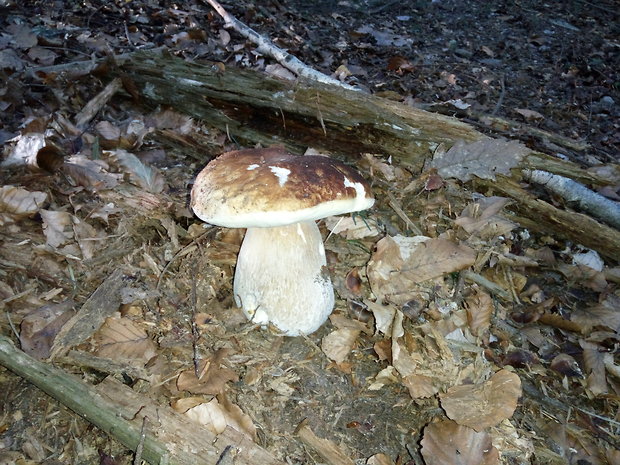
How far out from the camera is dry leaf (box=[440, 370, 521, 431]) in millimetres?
1978

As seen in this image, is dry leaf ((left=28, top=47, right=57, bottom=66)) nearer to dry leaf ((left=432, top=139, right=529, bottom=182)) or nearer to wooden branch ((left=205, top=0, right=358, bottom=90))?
wooden branch ((left=205, top=0, right=358, bottom=90))

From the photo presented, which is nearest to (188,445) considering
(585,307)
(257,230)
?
(257,230)

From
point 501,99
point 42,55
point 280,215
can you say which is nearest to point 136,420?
point 280,215

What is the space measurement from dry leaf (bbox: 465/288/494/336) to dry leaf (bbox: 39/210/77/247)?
89.1 inches

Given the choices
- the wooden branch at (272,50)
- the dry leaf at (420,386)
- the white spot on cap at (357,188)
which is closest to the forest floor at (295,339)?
the dry leaf at (420,386)

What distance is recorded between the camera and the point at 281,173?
190cm

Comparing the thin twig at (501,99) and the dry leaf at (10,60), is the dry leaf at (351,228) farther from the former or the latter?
the dry leaf at (10,60)

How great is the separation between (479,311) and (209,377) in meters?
1.48

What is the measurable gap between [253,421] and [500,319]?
1.52m

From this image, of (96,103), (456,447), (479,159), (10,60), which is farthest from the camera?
(10,60)

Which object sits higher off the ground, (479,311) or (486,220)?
(486,220)

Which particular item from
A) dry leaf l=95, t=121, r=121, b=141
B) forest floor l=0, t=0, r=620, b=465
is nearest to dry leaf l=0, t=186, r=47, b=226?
forest floor l=0, t=0, r=620, b=465

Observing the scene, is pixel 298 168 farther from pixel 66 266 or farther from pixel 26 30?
pixel 26 30

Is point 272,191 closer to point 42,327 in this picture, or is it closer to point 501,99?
point 42,327
